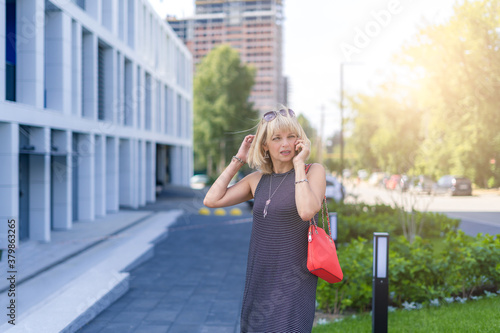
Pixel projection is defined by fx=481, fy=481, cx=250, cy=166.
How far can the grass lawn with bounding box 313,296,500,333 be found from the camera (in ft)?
14.3

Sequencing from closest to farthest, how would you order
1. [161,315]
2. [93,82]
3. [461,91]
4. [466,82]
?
[161,315]
[466,82]
[461,91]
[93,82]

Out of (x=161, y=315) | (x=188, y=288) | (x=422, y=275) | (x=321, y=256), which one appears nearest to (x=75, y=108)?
(x=188, y=288)

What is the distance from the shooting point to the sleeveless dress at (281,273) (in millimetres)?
2461

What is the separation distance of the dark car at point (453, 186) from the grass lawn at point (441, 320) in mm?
6195

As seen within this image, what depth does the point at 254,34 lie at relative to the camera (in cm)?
13000

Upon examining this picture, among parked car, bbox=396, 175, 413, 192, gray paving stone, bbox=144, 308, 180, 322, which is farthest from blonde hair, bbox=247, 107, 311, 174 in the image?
parked car, bbox=396, 175, 413, 192

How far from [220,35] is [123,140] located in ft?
382

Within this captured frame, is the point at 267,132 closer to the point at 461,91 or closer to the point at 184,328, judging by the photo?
the point at 184,328

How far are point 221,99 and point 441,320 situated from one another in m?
44.9

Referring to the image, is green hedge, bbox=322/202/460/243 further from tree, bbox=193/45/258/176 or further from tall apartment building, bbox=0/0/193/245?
tree, bbox=193/45/258/176

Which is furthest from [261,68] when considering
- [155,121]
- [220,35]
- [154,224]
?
[154,224]

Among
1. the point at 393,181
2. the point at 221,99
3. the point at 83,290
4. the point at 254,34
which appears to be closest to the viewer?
the point at 83,290

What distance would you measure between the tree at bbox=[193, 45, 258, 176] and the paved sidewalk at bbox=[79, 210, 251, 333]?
3725 centimetres

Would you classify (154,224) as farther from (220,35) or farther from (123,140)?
(220,35)
